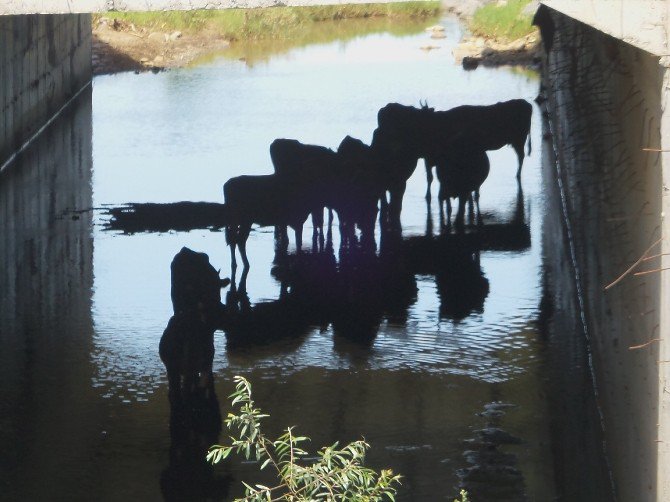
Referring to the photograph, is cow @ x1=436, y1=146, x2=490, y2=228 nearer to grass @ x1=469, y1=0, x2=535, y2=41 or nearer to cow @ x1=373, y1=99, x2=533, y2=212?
cow @ x1=373, y1=99, x2=533, y2=212

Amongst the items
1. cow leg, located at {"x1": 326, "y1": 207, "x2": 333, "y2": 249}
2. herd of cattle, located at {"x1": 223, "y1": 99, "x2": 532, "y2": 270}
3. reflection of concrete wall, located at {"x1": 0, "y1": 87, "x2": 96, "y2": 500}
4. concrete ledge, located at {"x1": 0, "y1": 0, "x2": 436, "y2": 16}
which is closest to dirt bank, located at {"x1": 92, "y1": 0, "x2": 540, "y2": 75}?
reflection of concrete wall, located at {"x1": 0, "y1": 87, "x2": 96, "y2": 500}

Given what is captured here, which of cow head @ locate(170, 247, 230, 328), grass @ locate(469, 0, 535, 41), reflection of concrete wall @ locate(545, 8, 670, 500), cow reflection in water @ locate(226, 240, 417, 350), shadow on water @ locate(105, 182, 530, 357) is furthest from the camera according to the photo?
grass @ locate(469, 0, 535, 41)

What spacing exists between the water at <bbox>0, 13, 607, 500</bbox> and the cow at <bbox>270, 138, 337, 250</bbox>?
0.70m

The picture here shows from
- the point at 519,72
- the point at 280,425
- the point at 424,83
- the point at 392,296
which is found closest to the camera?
the point at 280,425

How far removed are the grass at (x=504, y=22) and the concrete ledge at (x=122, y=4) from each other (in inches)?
988

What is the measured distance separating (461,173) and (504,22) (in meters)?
17.7

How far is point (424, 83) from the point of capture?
2456 cm

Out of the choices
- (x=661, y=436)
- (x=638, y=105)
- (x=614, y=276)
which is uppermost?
(x=638, y=105)

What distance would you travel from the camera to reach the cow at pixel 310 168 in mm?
13055

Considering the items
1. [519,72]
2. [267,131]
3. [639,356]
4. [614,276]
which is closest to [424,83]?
[519,72]

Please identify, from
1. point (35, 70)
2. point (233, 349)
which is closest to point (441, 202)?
point (233, 349)

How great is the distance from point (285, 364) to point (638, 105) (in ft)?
14.8

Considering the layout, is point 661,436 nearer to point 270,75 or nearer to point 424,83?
point 424,83

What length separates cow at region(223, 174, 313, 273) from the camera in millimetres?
12656
